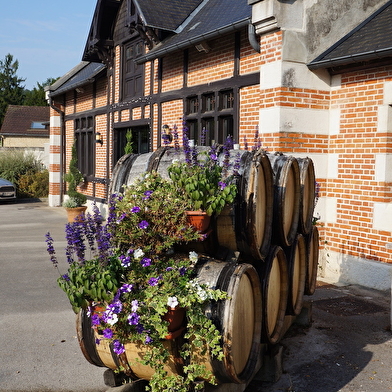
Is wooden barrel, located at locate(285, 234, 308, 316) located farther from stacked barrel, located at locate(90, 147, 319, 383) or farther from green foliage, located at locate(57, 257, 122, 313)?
green foliage, located at locate(57, 257, 122, 313)

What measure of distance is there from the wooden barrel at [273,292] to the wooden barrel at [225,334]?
212 millimetres

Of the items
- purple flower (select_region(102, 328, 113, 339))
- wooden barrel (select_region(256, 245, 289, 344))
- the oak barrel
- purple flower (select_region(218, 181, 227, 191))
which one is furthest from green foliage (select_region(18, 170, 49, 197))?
purple flower (select_region(102, 328, 113, 339))

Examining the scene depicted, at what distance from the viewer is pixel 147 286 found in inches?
129

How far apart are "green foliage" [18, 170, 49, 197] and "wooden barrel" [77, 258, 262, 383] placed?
62.3 ft

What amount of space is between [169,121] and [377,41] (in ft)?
17.5

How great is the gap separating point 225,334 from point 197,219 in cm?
79

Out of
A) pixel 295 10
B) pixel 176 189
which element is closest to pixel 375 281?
pixel 295 10

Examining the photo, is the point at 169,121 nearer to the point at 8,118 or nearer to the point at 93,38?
the point at 93,38

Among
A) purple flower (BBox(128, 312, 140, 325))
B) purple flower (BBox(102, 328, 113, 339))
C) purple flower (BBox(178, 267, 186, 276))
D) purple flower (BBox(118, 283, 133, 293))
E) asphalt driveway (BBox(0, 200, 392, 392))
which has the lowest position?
asphalt driveway (BBox(0, 200, 392, 392))

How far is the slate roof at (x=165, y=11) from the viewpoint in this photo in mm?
11227

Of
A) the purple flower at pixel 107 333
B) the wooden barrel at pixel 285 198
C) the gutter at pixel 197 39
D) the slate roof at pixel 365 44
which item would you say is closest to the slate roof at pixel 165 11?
the gutter at pixel 197 39

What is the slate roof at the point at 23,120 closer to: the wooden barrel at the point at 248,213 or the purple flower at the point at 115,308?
the wooden barrel at the point at 248,213

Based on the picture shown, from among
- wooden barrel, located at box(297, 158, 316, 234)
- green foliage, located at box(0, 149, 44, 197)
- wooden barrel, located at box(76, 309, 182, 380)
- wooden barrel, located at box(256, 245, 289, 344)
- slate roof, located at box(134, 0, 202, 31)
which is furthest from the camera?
green foliage, located at box(0, 149, 44, 197)

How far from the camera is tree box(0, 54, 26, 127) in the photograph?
61.0 metres
